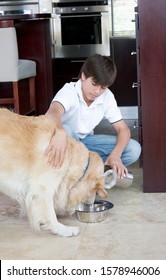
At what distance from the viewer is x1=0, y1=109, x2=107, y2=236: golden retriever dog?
241 cm

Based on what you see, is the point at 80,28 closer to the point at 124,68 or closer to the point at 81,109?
the point at 124,68

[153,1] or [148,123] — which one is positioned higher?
[153,1]

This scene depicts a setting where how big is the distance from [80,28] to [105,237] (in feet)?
14.3

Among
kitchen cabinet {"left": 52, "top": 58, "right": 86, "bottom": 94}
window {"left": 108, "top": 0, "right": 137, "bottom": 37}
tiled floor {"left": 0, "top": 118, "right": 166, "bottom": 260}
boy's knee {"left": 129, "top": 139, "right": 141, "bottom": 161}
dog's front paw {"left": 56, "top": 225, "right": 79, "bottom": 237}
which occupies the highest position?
window {"left": 108, "top": 0, "right": 137, "bottom": 37}

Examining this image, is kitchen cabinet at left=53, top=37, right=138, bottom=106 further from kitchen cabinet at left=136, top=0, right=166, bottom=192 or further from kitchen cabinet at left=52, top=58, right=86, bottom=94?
kitchen cabinet at left=136, top=0, right=166, bottom=192

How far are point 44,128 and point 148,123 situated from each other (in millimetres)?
796

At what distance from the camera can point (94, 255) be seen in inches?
87.9

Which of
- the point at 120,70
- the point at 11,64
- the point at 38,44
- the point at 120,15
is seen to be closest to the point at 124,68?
the point at 120,70

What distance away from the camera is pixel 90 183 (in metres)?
2.56

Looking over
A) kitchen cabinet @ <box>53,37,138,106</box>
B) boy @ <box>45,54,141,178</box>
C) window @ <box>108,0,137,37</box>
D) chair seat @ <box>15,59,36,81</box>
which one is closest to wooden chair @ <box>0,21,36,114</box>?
chair seat @ <box>15,59,36,81</box>

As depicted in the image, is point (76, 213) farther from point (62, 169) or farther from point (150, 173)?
point (150, 173)

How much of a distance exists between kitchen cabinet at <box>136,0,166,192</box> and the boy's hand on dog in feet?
2.42

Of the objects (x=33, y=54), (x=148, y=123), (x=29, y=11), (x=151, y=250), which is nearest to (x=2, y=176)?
(x=151, y=250)

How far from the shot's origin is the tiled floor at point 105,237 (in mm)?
2244
